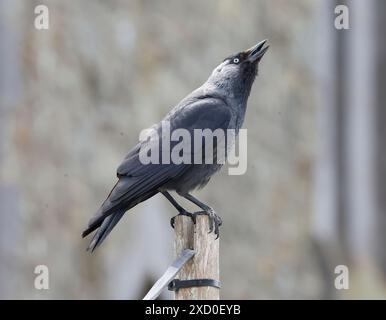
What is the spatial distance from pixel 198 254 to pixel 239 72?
208cm

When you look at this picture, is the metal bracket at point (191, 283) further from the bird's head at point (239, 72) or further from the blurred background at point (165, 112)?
the blurred background at point (165, 112)

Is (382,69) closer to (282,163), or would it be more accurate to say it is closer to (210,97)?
(282,163)

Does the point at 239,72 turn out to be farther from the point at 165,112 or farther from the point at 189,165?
the point at 165,112

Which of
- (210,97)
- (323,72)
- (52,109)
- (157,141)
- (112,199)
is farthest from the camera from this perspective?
(323,72)

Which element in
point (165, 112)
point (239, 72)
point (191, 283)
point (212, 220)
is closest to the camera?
point (191, 283)

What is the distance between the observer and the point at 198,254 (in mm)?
6152

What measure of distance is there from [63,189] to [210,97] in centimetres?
195

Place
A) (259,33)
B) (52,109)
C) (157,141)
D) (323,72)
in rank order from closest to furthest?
(157,141) → (52,109) → (259,33) → (323,72)

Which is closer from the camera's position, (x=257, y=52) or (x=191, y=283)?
(x=191, y=283)

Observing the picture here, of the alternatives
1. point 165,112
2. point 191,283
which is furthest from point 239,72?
point 165,112

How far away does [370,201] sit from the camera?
12.8 m

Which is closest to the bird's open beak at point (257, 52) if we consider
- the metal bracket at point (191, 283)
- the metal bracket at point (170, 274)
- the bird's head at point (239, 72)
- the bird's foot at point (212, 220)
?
the bird's head at point (239, 72)

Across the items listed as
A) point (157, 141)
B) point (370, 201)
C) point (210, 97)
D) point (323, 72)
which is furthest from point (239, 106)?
point (370, 201)

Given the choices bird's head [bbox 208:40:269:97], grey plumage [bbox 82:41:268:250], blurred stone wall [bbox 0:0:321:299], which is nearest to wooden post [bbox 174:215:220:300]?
grey plumage [bbox 82:41:268:250]
